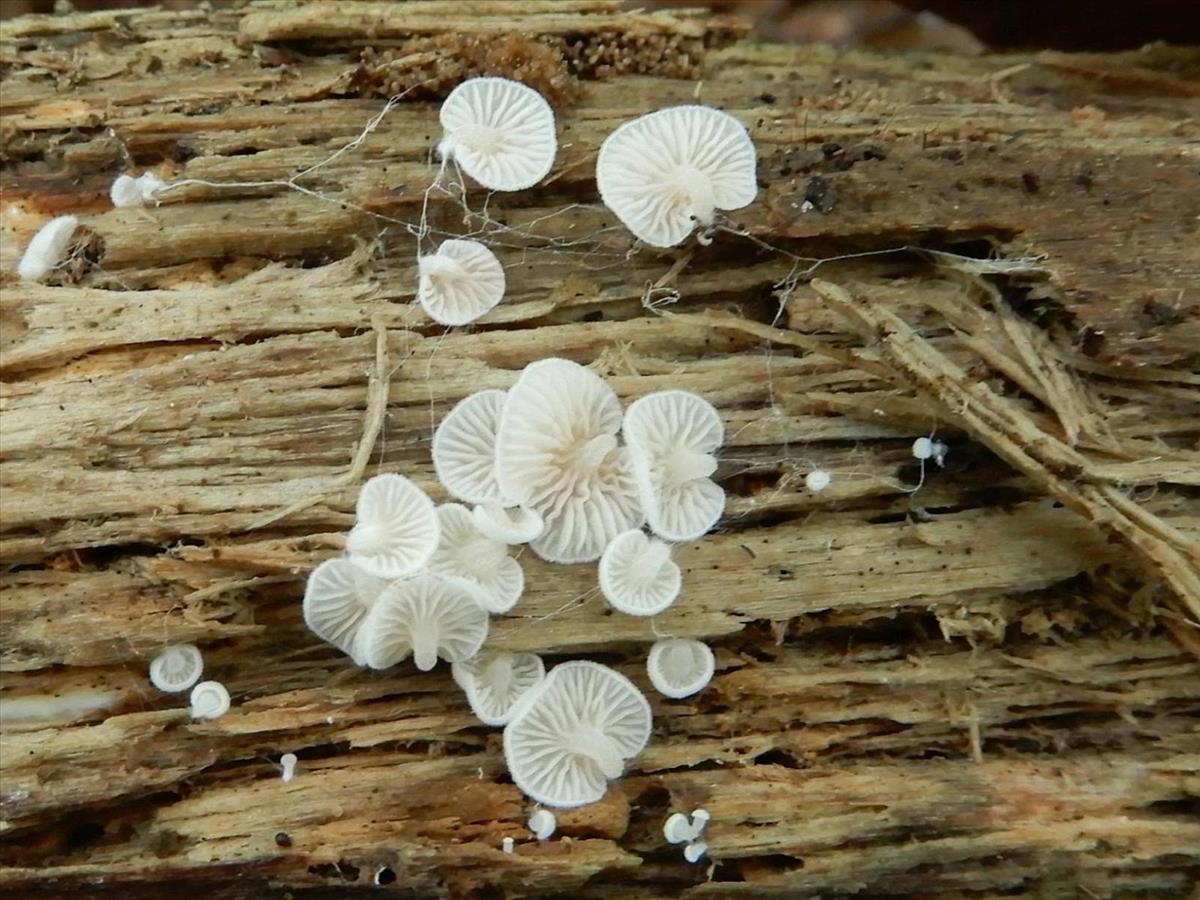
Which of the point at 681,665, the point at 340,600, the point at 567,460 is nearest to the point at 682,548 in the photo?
the point at 681,665

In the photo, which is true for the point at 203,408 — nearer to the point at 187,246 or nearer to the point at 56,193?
the point at 187,246

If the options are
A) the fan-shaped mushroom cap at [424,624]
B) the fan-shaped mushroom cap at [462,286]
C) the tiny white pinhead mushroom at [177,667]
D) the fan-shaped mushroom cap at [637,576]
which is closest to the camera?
the fan-shaped mushroom cap at [424,624]

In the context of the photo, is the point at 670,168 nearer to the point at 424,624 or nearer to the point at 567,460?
the point at 567,460

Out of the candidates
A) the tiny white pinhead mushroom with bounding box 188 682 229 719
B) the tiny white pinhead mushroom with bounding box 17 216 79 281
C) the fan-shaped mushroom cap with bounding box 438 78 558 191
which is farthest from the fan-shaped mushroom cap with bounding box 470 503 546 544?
the tiny white pinhead mushroom with bounding box 17 216 79 281

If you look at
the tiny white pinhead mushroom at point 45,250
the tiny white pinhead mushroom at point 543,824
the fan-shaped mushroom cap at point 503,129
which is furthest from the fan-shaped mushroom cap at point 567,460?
the tiny white pinhead mushroom at point 45,250

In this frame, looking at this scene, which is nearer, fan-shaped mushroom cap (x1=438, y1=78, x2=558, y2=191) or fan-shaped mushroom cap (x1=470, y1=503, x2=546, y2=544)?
fan-shaped mushroom cap (x1=470, y1=503, x2=546, y2=544)

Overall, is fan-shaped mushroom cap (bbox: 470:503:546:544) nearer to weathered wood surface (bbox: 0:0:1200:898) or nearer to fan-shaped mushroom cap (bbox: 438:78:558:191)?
weathered wood surface (bbox: 0:0:1200:898)

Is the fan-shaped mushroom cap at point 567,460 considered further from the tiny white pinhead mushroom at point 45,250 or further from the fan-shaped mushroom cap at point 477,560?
the tiny white pinhead mushroom at point 45,250
